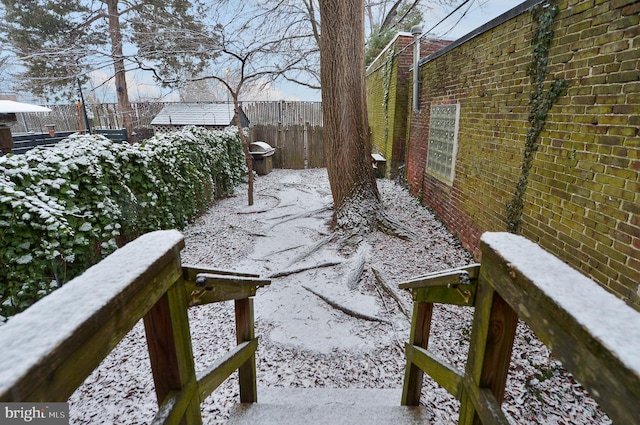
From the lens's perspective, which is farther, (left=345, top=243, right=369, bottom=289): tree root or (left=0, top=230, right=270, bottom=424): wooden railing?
(left=345, top=243, right=369, bottom=289): tree root

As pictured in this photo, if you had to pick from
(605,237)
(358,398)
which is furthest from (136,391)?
(605,237)

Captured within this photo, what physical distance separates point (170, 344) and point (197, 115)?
50.7 feet

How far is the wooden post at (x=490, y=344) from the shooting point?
3.73 feet

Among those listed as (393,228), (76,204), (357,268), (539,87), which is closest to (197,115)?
(393,228)

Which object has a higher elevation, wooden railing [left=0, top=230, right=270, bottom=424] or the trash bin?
wooden railing [left=0, top=230, right=270, bottom=424]

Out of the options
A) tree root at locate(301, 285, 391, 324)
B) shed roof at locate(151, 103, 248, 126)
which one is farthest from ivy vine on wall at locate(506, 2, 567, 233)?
shed roof at locate(151, 103, 248, 126)

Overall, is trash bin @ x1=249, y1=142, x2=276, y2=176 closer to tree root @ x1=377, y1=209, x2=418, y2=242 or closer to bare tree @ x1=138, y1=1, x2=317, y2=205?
bare tree @ x1=138, y1=1, x2=317, y2=205

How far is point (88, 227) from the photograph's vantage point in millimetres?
3330

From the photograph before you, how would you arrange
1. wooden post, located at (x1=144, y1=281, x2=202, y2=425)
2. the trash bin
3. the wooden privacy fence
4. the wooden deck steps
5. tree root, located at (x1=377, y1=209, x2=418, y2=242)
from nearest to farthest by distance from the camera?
wooden post, located at (x1=144, y1=281, x2=202, y2=425) < the wooden deck steps < tree root, located at (x1=377, y1=209, x2=418, y2=242) < the trash bin < the wooden privacy fence

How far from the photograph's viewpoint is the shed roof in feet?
47.3

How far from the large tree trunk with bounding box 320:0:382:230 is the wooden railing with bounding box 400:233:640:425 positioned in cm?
408

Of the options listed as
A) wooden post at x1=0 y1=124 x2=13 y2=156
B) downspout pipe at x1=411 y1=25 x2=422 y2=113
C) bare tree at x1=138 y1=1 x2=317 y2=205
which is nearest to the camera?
wooden post at x1=0 y1=124 x2=13 y2=156

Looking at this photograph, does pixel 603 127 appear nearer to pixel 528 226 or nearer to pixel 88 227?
pixel 528 226

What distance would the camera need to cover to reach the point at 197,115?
14.8 metres
